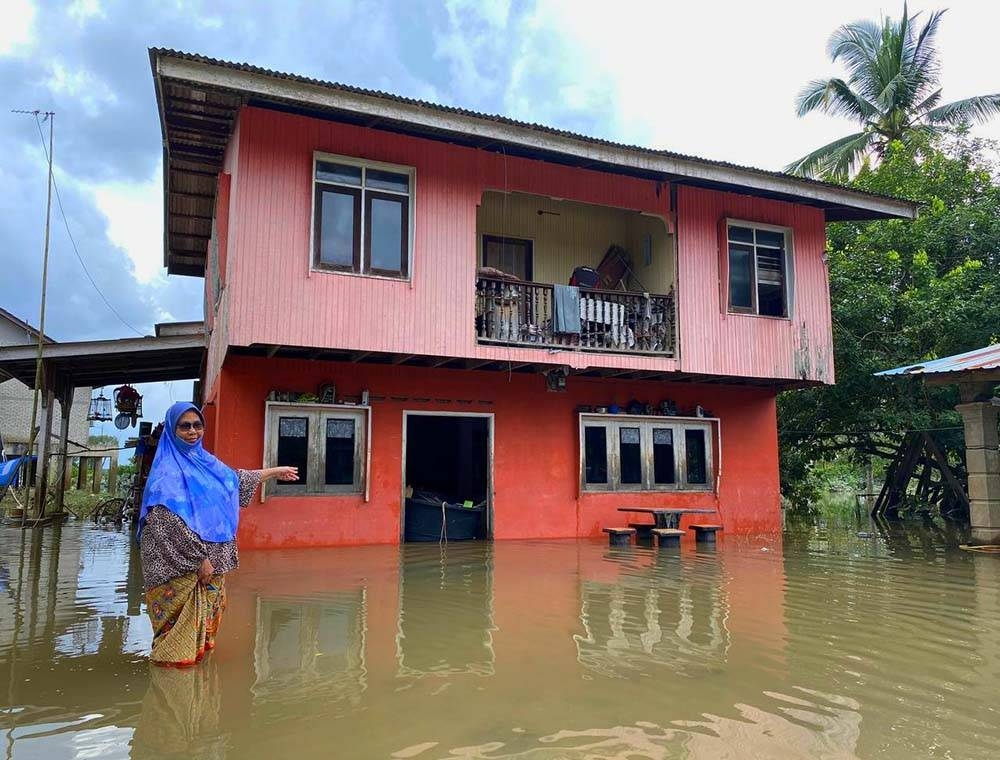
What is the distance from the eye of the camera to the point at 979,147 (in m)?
18.4

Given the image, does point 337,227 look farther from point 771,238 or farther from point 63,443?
point 63,443

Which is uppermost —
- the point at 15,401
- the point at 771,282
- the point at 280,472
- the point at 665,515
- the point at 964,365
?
the point at 771,282

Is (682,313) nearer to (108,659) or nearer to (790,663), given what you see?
(790,663)

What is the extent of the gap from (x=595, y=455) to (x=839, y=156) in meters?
14.7

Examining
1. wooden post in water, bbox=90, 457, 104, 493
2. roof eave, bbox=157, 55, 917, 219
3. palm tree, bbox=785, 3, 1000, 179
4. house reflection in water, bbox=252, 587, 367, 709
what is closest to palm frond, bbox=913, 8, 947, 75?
palm tree, bbox=785, 3, 1000, 179

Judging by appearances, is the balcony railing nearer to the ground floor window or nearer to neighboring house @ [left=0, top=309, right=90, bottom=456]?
the ground floor window

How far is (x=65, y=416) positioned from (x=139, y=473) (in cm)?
284

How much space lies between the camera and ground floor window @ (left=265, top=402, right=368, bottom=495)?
10234 millimetres

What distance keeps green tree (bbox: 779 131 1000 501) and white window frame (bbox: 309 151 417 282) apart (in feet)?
32.4

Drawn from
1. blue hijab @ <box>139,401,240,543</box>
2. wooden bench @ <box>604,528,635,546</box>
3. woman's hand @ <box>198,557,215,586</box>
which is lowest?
wooden bench @ <box>604,528,635,546</box>

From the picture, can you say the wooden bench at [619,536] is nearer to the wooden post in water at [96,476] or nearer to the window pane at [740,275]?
the window pane at [740,275]

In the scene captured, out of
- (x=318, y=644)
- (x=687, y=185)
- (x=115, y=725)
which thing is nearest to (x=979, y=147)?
(x=687, y=185)

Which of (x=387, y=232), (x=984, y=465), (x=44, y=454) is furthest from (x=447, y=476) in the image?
(x=984, y=465)

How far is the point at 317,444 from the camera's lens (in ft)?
34.3
